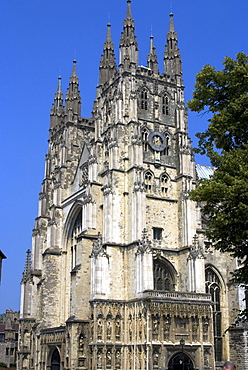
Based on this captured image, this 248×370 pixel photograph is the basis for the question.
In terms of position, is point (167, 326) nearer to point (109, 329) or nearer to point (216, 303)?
point (109, 329)

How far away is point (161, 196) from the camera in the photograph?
4509 cm

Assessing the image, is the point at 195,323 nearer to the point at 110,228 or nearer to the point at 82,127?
the point at 110,228

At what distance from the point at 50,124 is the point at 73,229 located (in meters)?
16.5

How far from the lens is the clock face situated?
46500 mm

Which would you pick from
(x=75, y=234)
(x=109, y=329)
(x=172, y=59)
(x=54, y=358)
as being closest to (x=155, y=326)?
(x=109, y=329)

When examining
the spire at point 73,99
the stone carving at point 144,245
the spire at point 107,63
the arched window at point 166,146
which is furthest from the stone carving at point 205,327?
the spire at point 73,99

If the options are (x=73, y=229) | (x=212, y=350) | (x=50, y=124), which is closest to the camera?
(x=212, y=350)

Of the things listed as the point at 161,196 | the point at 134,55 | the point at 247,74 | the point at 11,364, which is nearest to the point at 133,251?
the point at 161,196

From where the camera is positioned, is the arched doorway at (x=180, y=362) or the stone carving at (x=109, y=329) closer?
the arched doorway at (x=180, y=362)

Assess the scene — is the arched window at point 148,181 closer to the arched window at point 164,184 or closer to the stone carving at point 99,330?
the arched window at point 164,184

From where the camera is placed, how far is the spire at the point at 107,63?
52.8 metres

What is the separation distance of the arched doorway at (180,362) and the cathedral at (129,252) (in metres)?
0.08

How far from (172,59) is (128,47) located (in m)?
5.06

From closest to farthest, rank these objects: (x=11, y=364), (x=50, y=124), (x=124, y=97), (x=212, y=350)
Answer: (x=212, y=350)
(x=124, y=97)
(x=50, y=124)
(x=11, y=364)
